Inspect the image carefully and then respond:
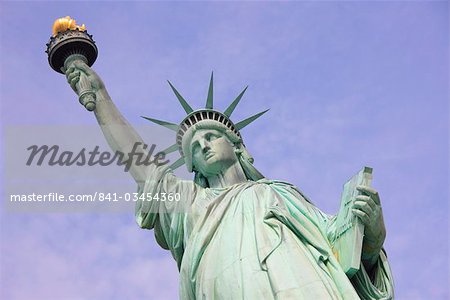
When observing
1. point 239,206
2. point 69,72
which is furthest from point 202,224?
point 69,72

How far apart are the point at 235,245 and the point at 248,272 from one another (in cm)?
48

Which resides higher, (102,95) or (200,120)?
(102,95)

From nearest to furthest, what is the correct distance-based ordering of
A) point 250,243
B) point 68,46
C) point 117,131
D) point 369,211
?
point 369,211 → point 250,243 → point 117,131 → point 68,46

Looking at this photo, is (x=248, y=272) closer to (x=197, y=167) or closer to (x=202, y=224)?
(x=202, y=224)

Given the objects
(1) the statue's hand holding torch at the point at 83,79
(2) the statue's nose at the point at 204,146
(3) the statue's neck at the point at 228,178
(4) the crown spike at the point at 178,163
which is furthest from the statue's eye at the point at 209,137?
(1) the statue's hand holding torch at the point at 83,79

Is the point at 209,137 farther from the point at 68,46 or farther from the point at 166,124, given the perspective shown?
the point at 68,46

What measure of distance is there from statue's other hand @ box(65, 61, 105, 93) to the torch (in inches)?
3.3

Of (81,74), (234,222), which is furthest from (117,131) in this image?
(234,222)

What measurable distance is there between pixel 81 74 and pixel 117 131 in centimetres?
104

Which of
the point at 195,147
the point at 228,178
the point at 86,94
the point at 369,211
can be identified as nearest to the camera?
the point at 369,211

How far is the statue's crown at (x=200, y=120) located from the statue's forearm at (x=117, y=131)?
0.44m

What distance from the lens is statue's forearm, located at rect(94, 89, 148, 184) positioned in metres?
12.1

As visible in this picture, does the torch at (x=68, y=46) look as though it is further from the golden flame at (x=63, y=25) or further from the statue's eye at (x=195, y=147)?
the statue's eye at (x=195, y=147)

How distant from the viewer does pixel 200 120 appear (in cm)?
1241
